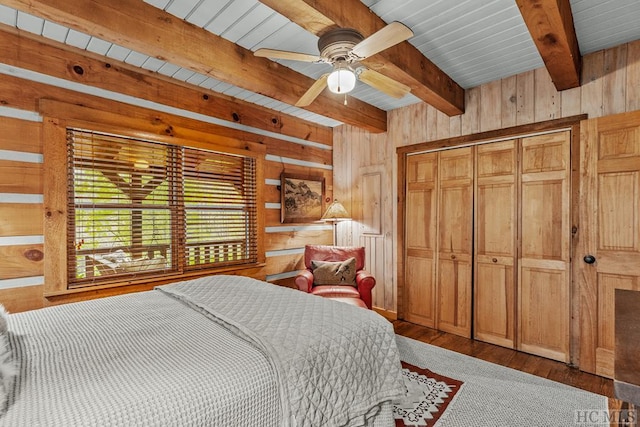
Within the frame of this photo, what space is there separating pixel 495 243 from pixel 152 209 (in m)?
3.36

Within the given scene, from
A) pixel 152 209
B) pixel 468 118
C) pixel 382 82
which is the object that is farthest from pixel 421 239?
pixel 152 209

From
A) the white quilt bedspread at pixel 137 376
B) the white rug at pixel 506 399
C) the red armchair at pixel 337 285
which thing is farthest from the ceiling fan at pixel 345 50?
the white rug at pixel 506 399

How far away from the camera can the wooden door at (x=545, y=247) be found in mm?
2830

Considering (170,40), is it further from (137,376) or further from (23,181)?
(137,376)

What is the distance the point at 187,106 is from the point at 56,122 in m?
1.09

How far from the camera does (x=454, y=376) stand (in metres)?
2.54

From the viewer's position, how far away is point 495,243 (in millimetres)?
3232

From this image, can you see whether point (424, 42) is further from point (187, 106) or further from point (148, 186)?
point (148, 186)

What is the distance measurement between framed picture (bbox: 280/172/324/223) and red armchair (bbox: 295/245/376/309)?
1.53 ft

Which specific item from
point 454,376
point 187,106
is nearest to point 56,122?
point 187,106

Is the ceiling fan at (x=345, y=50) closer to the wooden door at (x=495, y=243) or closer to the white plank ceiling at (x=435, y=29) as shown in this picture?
the white plank ceiling at (x=435, y=29)

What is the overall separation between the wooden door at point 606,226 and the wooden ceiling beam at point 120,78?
10.4 feet

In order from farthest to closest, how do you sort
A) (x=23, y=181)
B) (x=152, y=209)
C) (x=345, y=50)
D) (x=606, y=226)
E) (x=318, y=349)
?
(x=152, y=209) → (x=606, y=226) → (x=23, y=181) → (x=345, y=50) → (x=318, y=349)

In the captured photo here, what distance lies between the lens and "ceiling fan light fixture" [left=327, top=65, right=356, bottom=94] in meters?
1.96
